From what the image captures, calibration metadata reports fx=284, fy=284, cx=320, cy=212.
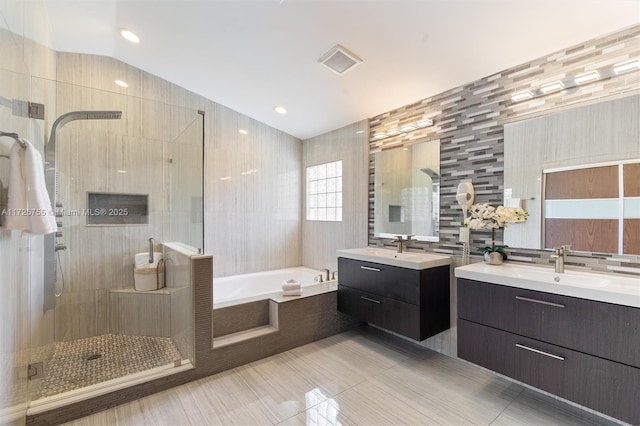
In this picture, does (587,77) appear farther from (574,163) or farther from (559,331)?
(559,331)

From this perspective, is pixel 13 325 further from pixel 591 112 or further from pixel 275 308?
pixel 591 112

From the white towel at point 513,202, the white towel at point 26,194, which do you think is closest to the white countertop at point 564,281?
the white towel at point 513,202

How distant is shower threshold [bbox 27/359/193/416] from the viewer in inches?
64.2

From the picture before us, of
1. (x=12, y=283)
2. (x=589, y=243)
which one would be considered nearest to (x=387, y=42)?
(x=589, y=243)

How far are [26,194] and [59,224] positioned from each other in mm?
1185

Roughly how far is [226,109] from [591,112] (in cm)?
346

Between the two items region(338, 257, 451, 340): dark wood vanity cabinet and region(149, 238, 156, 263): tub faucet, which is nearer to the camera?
region(338, 257, 451, 340): dark wood vanity cabinet

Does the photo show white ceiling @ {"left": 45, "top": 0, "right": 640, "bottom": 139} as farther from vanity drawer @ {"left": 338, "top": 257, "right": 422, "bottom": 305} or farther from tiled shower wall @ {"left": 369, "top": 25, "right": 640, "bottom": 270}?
vanity drawer @ {"left": 338, "top": 257, "right": 422, "bottom": 305}

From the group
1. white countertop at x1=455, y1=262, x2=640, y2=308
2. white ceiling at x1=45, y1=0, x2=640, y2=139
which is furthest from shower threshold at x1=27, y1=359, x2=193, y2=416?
white ceiling at x1=45, y1=0, x2=640, y2=139

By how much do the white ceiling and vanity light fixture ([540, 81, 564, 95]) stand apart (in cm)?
21

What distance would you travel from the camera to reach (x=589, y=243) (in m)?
1.79

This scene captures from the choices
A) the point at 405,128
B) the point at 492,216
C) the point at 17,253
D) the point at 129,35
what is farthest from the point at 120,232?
the point at 492,216

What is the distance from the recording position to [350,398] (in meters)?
1.88

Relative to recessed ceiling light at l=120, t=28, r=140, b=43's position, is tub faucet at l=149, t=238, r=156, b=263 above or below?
below
